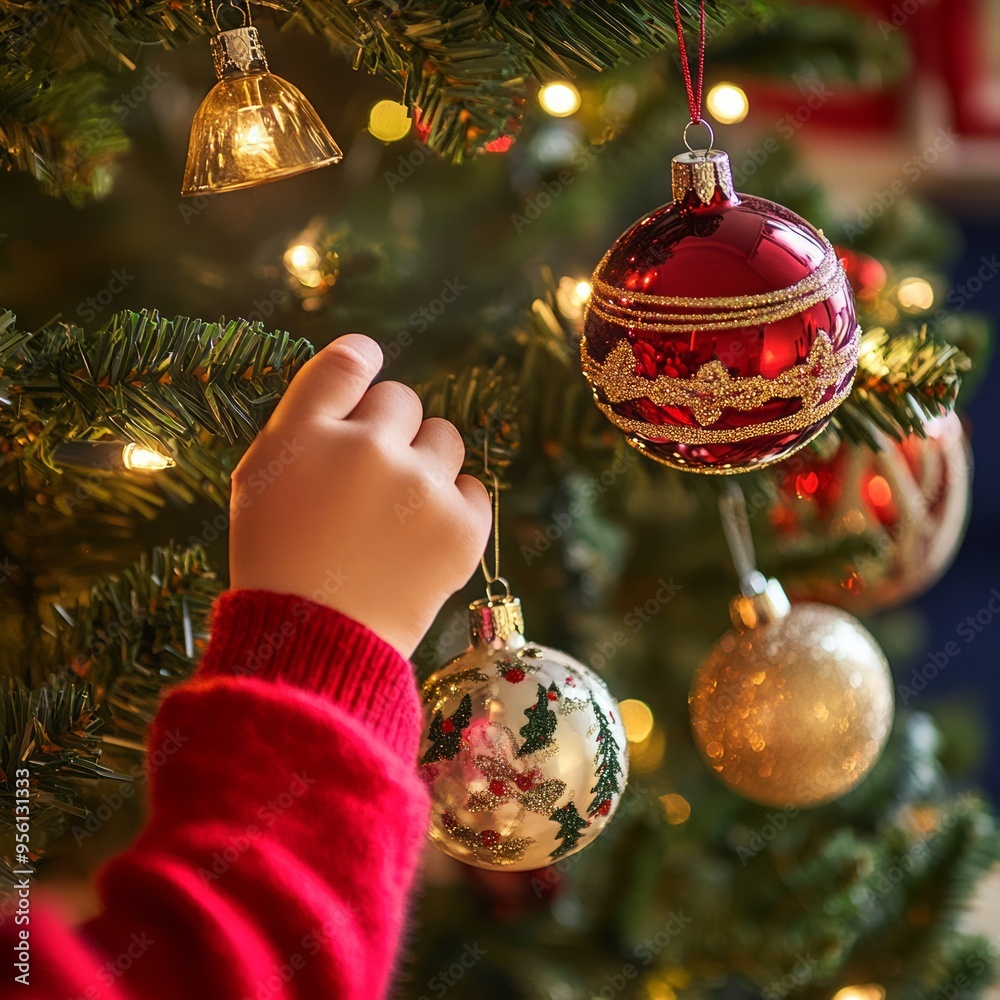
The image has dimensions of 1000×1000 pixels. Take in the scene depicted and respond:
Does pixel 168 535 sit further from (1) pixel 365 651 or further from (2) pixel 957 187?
(2) pixel 957 187

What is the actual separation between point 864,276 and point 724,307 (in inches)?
16.5

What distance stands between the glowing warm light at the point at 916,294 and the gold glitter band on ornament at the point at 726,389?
0.42m

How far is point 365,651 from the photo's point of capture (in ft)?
1.29

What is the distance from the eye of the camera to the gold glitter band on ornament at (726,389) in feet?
1.44

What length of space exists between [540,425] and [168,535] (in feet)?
1.04

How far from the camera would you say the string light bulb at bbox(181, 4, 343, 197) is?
A: 466mm

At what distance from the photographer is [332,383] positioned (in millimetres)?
422

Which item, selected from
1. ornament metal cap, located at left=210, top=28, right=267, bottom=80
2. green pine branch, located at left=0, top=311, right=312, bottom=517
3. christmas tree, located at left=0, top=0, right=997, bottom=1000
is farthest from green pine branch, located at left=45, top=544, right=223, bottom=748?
ornament metal cap, located at left=210, top=28, right=267, bottom=80

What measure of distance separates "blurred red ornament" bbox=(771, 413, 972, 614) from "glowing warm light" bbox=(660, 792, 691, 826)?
0.89 feet

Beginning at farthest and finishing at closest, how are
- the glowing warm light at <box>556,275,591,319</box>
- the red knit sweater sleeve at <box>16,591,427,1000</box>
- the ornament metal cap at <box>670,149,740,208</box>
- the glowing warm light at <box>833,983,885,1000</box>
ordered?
the glowing warm light at <box>833,983,885,1000</box> → the glowing warm light at <box>556,275,591,319</box> → the ornament metal cap at <box>670,149,740,208</box> → the red knit sweater sleeve at <box>16,591,427,1000</box>
